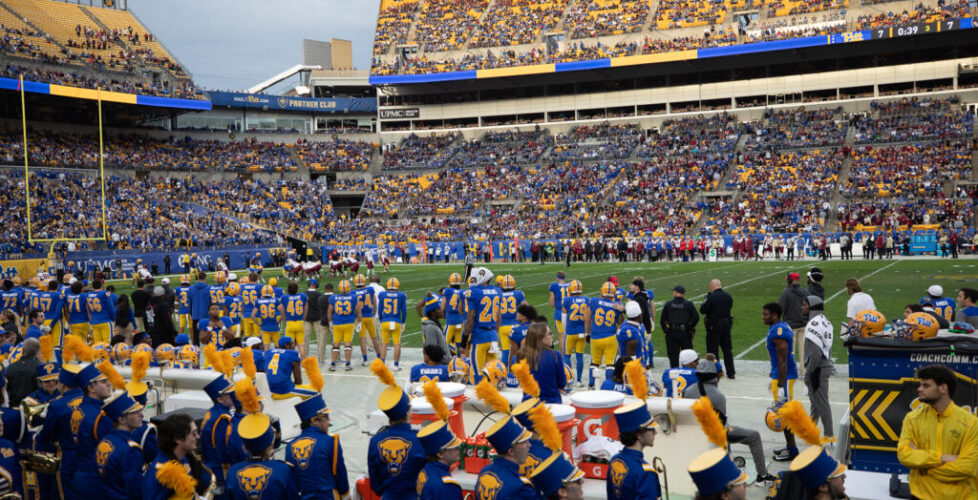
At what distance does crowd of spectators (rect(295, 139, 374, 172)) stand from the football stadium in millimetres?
226

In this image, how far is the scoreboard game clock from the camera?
46250mm

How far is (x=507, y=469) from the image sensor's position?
425cm

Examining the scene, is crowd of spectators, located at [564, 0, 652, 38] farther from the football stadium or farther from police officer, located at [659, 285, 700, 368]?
police officer, located at [659, 285, 700, 368]

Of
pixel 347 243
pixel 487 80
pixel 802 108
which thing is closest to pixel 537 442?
pixel 347 243

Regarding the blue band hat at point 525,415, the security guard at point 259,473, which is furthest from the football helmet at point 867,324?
the security guard at point 259,473

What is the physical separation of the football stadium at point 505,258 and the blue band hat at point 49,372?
3cm

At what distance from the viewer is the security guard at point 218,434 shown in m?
5.67

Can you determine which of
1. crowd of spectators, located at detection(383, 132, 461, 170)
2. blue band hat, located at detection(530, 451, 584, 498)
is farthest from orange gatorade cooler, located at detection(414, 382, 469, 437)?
crowd of spectators, located at detection(383, 132, 461, 170)

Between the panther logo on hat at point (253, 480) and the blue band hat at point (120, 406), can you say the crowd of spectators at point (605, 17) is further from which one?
the panther logo on hat at point (253, 480)

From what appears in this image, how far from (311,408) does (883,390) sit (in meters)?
4.48

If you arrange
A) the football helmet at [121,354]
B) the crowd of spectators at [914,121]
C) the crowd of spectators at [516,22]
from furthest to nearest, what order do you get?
the crowd of spectators at [516,22] < the crowd of spectators at [914,121] < the football helmet at [121,354]

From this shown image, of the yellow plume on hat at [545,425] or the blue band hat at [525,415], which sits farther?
the blue band hat at [525,415]

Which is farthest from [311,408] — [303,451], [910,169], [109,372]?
[910,169]

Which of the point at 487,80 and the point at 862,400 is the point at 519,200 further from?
the point at 862,400
